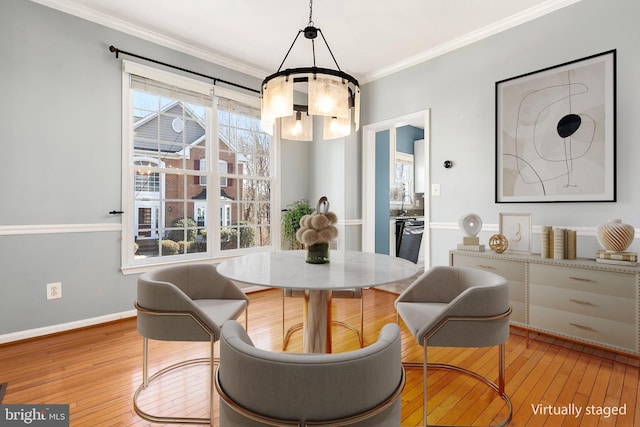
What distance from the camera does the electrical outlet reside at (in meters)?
2.69

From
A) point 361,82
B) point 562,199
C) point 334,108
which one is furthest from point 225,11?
point 562,199

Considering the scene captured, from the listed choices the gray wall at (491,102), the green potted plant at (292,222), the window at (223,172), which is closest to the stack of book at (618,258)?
the gray wall at (491,102)

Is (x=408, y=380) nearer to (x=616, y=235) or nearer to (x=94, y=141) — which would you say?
(x=616, y=235)

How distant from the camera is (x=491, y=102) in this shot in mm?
3162

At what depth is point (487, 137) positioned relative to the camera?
10.5 feet

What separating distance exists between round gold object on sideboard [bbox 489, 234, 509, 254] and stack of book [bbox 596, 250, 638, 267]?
0.63 metres

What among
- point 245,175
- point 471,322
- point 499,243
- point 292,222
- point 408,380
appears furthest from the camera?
point 292,222

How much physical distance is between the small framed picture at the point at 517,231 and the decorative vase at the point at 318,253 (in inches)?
77.8

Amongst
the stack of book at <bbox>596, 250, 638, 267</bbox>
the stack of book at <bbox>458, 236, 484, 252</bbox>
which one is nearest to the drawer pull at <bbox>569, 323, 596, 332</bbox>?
the stack of book at <bbox>596, 250, 638, 267</bbox>

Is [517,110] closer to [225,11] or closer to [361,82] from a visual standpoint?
[361,82]

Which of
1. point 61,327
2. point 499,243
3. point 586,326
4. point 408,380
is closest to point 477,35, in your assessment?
point 499,243

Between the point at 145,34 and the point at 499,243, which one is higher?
the point at 145,34

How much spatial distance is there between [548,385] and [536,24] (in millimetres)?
2928

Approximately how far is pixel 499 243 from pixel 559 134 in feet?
3.43
